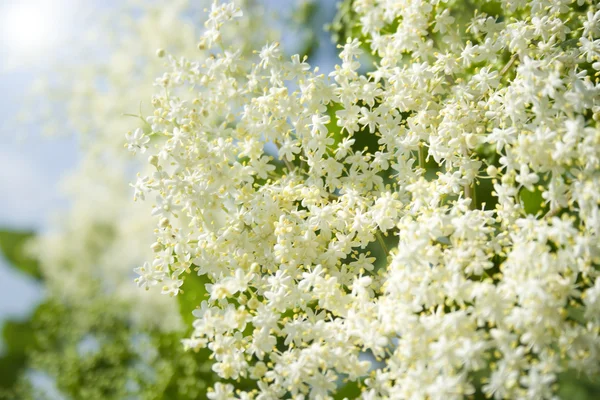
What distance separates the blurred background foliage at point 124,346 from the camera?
3.50 ft

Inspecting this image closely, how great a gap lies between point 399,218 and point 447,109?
0.60ft

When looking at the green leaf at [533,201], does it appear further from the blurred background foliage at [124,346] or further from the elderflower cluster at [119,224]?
the elderflower cluster at [119,224]

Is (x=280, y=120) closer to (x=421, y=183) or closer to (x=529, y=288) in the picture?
(x=421, y=183)

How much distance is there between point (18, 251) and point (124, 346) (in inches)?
67.5

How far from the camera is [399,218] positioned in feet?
3.11

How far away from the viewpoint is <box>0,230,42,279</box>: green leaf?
3.48 m

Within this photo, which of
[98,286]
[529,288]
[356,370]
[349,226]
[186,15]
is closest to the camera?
[529,288]

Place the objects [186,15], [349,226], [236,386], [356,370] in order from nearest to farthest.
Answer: [356,370]
[349,226]
[236,386]
[186,15]

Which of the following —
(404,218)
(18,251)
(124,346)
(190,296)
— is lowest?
(404,218)

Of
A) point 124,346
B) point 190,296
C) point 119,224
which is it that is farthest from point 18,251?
point 190,296

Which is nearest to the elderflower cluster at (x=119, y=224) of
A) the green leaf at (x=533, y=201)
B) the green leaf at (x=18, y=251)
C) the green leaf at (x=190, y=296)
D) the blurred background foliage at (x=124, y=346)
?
the blurred background foliage at (x=124, y=346)

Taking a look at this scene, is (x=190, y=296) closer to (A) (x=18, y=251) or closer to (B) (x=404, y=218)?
(B) (x=404, y=218)

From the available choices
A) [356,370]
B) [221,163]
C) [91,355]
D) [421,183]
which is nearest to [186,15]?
[91,355]

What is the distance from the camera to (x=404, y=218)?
2.81 ft
